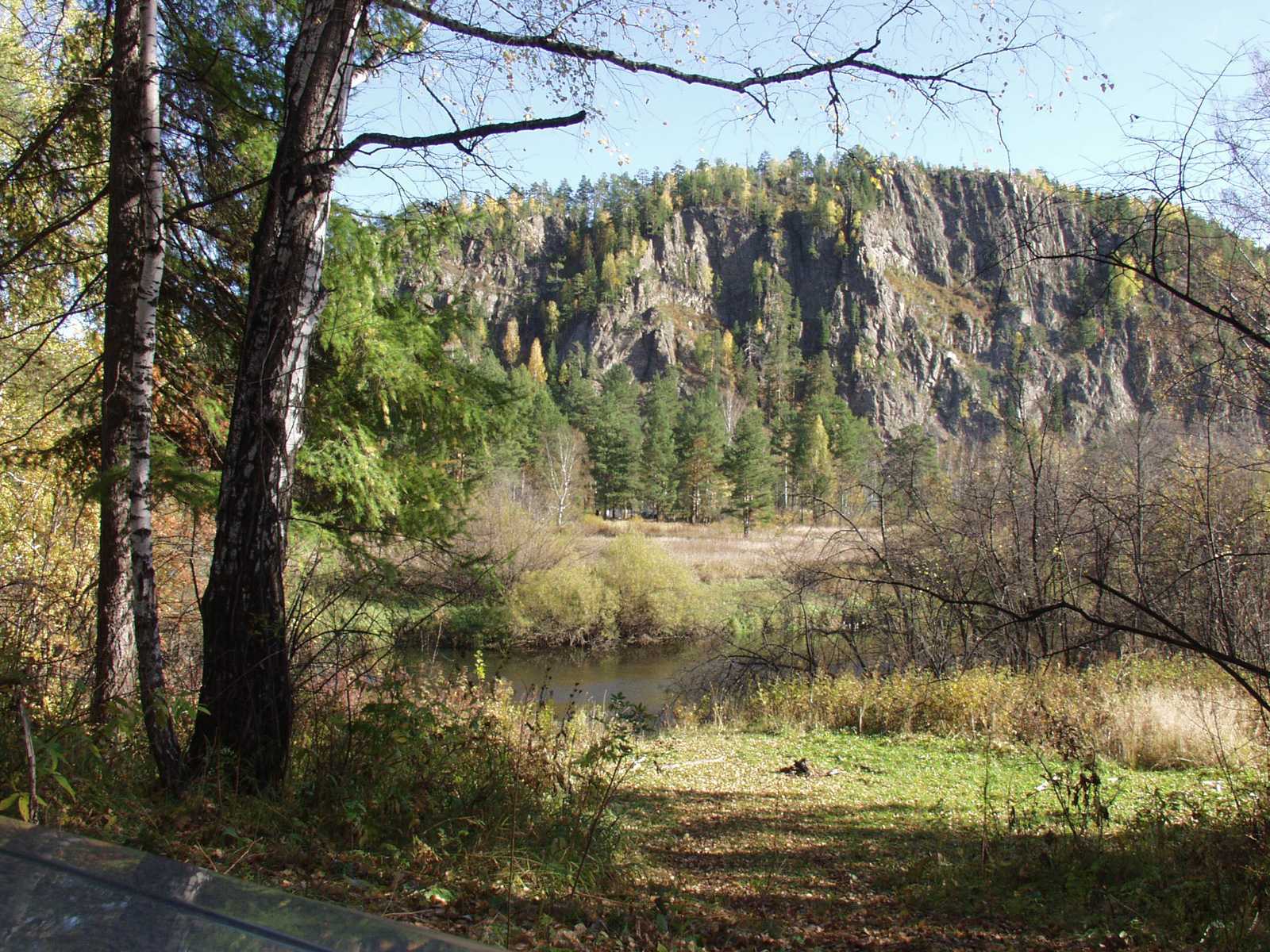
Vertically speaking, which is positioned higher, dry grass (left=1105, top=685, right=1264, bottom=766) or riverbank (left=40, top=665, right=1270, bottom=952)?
riverbank (left=40, top=665, right=1270, bottom=952)

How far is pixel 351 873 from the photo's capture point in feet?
10.6

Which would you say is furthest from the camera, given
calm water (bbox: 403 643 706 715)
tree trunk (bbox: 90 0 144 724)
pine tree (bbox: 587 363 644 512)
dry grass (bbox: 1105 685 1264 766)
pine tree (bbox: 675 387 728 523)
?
pine tree (bbox: 675 387 728 523)

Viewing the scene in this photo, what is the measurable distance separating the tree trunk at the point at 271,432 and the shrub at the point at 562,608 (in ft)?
67.5

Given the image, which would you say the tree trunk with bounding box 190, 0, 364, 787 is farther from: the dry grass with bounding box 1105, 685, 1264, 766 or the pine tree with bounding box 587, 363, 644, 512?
the pine tree with bounding box 587, 363, 644, 512

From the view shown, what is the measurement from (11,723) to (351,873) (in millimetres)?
1883

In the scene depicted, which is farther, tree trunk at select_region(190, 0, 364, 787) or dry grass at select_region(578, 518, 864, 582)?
dry grass at select_region(578, 518, 864, 582)

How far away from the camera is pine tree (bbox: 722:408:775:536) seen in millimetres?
56969

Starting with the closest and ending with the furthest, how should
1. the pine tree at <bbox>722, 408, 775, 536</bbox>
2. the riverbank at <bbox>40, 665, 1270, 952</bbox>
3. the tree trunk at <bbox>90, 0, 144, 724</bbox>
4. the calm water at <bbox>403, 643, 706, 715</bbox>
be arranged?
the riverbank at <bbox>40, 665, 1270, 952</bbox> → the tree trunk at <bbox>90, 0, 144, 724</bbox> → the calm water at <bbox>403, 643, 706, 715</bbox> → the pine tree at <bbox>722, 408, 775, 536</bbox>

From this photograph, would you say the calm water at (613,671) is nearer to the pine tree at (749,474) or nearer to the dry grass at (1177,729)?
the dry grass at (1177,729)

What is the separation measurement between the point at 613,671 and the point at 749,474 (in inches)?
1437

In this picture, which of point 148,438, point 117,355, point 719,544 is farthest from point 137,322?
point 719,544

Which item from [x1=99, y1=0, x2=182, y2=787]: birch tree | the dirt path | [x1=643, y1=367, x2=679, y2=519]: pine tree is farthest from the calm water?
[x1=643, y1=367, x2=679, y2=519]: pine tree

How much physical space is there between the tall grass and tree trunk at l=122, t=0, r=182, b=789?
20.2 ft

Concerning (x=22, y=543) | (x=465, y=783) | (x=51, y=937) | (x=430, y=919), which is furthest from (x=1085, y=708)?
(x=22, y=543)
